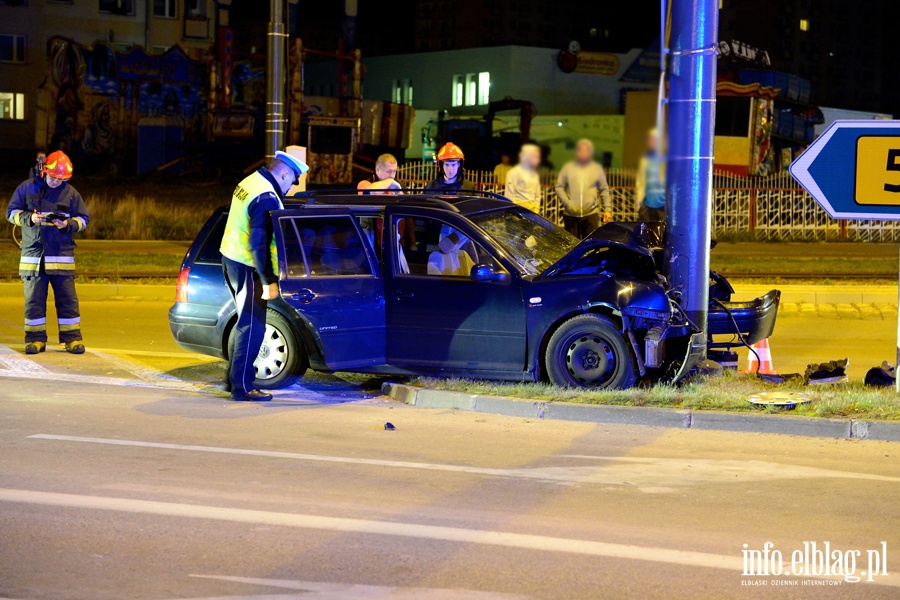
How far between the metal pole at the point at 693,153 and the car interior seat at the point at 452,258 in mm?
1579

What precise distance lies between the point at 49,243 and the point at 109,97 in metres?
37.3

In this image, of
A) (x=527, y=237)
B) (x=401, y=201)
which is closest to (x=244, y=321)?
(x=401, y=201)

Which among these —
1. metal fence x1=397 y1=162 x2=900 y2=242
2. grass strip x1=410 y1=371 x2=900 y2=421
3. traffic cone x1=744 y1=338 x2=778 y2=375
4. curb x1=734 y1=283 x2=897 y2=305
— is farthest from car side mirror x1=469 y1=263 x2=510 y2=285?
metal fence x1=397 y1=162 x2=900 y2=242

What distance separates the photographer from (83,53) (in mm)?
45750

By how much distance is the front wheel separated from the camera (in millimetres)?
8742

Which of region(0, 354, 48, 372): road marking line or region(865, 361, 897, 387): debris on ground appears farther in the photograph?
region(0, 354, 48, 372): road marking line

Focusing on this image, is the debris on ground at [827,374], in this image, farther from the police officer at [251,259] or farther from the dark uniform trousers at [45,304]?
the dark uniform trousers at [45,304]

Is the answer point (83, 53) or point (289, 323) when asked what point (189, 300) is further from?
point (83, 53)

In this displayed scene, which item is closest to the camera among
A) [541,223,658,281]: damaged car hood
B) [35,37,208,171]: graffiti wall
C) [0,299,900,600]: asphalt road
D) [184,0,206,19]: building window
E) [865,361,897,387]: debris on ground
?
[0,299,900,600]: asphalt road

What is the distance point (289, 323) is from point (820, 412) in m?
3.96

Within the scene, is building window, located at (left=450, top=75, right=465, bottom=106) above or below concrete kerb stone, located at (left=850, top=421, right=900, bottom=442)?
above

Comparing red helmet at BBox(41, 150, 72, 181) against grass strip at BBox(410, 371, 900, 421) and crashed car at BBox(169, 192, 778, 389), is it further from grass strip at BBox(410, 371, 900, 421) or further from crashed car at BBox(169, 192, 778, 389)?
grass strip at BBox(410, 371, 900, 421)

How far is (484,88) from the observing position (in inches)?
2373

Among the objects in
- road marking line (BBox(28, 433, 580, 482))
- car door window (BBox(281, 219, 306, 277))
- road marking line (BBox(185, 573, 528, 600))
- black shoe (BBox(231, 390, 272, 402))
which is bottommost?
road marking line (BBox(185, 573, 528, 600))
